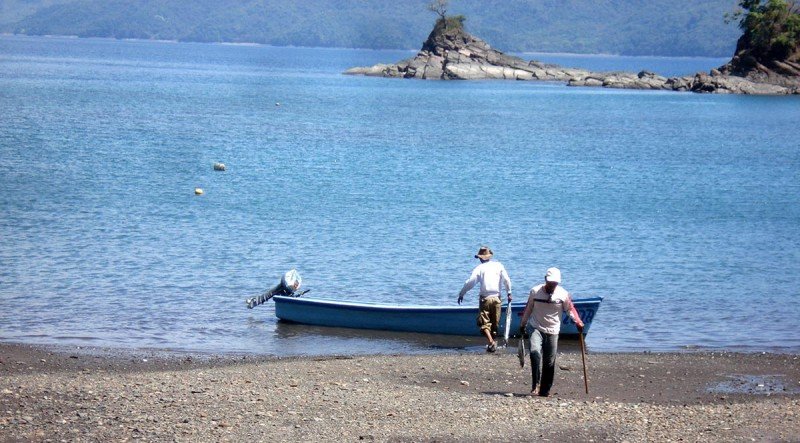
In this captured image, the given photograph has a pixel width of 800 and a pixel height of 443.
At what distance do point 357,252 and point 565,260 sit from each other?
5.62 m

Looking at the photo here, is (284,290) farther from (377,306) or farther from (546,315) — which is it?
(546,315)

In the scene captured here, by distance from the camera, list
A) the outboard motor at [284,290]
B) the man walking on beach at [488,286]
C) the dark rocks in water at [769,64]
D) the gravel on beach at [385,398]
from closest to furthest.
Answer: the gravel on beach at [385,398] → the man walking on beach at [488,286] → the outboard motor at [284,290] → the dark rocks in water at [769,64]

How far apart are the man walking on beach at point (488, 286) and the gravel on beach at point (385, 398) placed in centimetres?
73

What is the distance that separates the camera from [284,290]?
898 inches

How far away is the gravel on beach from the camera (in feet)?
43.2

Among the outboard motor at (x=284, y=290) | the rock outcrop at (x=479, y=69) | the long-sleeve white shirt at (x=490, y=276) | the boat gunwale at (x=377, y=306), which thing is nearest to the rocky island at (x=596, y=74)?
the rock outcrop at (x=479, y=69)

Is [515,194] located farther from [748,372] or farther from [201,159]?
[748,372]

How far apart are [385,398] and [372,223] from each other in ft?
66.5

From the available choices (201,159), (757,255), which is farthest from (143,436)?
(201,159)

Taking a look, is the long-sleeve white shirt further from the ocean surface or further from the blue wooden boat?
the ocean surface

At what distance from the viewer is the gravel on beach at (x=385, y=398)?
13.2 meters

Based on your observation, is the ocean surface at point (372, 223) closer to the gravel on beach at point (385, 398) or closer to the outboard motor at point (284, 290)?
the outboard motor at point (284, 290)

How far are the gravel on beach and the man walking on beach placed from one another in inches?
28.7

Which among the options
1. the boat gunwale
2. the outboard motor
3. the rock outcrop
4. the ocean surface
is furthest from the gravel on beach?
the rock outcrop
